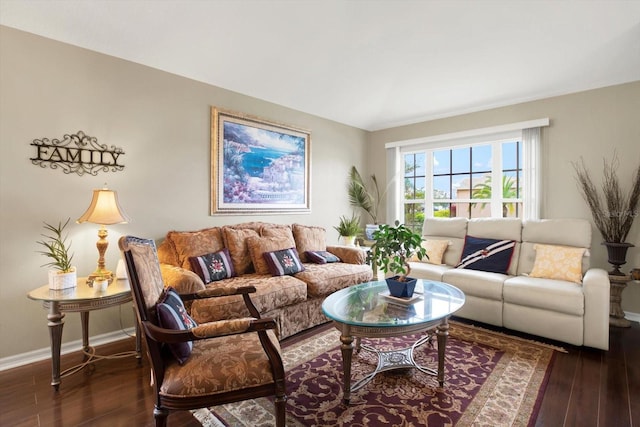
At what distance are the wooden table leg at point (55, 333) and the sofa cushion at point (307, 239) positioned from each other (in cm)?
234

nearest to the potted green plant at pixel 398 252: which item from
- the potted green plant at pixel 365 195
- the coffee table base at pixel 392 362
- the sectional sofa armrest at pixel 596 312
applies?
the coffee table base at pixel 392 362

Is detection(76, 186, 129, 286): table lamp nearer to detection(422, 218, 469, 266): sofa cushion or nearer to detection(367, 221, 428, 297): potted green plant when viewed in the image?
detection(367, 221, 428, 297): potted green plant

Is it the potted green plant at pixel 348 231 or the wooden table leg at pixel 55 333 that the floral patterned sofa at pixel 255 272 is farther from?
the potted green plant at pixel 348 231

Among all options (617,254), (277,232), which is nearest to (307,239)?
(277,232)

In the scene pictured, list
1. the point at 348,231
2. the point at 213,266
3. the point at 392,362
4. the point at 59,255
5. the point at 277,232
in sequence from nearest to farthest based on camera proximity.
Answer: the point at 392,362 → the point at 59,255 → the point at 213,266 → the point at 277,232 → the point at 348,231

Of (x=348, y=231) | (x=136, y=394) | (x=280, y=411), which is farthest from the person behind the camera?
(x=348, y=231)

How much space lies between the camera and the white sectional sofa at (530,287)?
105 inches

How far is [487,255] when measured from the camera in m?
3.59

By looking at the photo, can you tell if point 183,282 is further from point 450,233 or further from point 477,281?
point 450,233

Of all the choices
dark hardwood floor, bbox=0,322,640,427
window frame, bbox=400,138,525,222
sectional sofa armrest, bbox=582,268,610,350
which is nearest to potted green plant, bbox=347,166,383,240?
window frame, bbox=400,138,525,222

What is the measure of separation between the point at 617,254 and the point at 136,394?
4.36 m

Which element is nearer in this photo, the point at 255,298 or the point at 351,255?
the point at 255,298

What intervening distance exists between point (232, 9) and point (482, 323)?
382cm

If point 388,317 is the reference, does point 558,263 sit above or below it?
above
